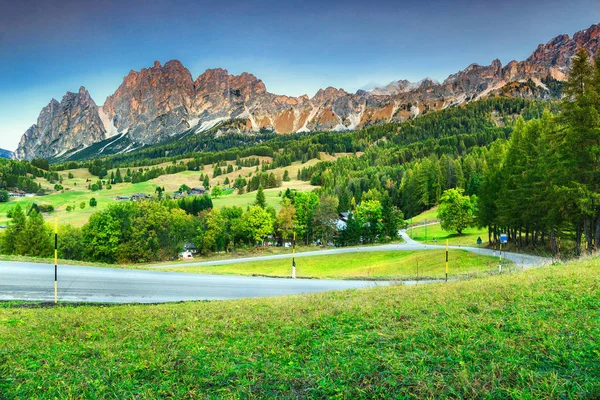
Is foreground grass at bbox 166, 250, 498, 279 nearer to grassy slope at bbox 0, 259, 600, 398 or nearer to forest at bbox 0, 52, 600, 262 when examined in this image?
forest at bbox 0, 52, 600, 262

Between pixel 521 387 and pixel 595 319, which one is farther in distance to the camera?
pixel 595 319

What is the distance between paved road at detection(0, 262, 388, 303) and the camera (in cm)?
1206

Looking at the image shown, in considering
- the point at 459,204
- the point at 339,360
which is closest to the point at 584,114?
the point at 339,360

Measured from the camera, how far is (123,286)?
14.1 m

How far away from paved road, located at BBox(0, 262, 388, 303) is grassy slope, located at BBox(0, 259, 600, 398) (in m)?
4.40

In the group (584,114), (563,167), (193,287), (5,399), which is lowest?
(193,287)

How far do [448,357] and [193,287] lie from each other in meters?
11.8

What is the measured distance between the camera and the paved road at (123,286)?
12.1 metres

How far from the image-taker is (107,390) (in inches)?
174

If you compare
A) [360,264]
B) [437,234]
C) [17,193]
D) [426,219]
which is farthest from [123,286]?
[17,193]

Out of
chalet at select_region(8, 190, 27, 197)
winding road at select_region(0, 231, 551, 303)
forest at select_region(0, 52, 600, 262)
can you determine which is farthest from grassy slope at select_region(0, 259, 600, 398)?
chalet at select_region(8, 190, 27, 197)

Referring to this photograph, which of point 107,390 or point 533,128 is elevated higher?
point 533,128

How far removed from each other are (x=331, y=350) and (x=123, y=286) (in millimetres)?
11559

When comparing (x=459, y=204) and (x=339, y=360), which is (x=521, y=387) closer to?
(x=339, y=360)
